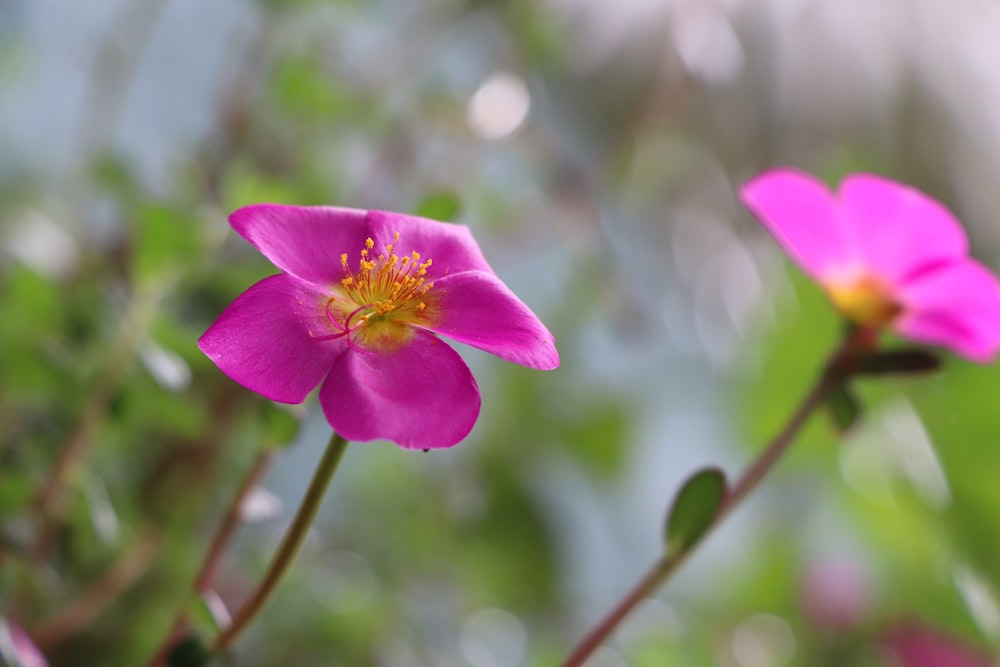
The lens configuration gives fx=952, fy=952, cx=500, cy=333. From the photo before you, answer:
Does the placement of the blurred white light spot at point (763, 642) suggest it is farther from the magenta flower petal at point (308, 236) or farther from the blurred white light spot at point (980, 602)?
the magenta flower petal at point (308, 236)

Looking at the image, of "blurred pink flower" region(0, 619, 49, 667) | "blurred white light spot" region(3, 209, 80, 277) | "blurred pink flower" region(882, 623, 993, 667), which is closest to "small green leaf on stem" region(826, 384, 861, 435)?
"blurred pink flower" region(0, 619, 49, 667)

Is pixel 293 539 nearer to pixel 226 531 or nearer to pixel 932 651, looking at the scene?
pixel 226 531

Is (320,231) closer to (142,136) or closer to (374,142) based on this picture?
(374,142)

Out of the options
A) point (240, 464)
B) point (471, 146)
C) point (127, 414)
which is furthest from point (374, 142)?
point (127, 414)

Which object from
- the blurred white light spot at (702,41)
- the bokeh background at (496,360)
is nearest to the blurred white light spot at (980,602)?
the bokeh background at (496,360)

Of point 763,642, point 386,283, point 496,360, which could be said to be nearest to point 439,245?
point 386,283

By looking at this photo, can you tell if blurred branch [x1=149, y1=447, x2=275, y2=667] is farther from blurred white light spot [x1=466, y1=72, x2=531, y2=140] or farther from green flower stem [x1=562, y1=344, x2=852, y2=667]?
blurred white light spot [x1=466, y1=72, x2=531, y2=140]
